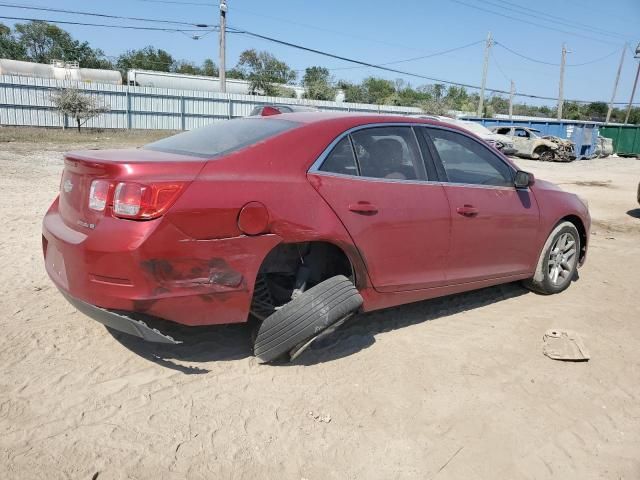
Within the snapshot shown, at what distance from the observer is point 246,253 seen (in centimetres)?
296

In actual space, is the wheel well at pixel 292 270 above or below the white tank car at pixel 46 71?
below

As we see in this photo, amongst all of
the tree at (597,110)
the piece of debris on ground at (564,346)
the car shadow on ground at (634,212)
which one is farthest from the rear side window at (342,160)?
the tree at (597,110)

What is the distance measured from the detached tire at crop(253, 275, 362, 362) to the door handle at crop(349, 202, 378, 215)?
0.47m

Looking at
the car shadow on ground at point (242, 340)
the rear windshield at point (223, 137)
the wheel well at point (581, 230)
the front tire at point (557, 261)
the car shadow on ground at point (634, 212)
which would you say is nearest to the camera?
the rear windshield at point (223, 137)

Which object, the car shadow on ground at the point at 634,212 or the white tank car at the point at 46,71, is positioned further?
the white tank car at the point at 46,71

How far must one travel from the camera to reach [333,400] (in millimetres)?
3098

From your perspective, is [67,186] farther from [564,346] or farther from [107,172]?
[564,346]

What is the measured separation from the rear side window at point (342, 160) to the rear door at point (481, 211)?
0.79 m

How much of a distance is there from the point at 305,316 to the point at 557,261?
123 inches

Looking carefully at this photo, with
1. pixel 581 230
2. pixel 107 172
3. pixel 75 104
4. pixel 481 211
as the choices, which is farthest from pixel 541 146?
pixel 107 172

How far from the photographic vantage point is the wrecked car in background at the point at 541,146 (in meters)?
26.0

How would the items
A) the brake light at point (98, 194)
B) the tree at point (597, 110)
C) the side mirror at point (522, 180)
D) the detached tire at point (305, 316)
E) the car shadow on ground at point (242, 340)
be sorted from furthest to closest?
the tree at point (597, 110) < the side mirror at point (522, 180) < the car shadow on ground at point (242, 340) < the detached tire at point (305, 316) < the brake light at point (98, 194)

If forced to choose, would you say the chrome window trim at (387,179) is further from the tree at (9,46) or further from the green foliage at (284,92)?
the tree at (9,46)

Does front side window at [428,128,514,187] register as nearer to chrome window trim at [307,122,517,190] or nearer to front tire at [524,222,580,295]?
chrome window trim at [307,122,517,190]
